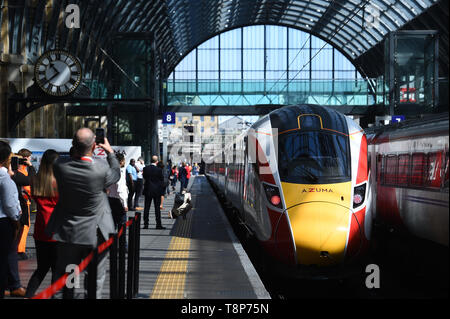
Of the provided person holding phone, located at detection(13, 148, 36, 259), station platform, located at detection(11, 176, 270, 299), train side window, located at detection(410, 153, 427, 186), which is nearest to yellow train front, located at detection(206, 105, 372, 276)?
station platform, located at detection(11, 176, 270, 299)

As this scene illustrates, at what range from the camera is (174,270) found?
31.8 ft

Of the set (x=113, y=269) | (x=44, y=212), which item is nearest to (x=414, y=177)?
(x=44, y=212)

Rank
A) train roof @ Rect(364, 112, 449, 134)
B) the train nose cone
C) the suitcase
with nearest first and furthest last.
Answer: the train nose cone → train roof @ Rect(364, 112, 449, 134) → the suitcase

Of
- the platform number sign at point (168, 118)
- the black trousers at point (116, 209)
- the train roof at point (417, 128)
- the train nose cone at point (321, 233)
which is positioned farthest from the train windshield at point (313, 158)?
the platform number sign at point (168, 118)

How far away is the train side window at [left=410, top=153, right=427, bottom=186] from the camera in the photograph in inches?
456

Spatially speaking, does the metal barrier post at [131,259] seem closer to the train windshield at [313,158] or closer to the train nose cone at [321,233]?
the train nose cone at [321,233]

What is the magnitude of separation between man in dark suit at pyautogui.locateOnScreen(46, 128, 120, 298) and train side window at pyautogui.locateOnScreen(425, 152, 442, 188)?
6661 millimetres

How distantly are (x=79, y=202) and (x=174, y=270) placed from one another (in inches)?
169

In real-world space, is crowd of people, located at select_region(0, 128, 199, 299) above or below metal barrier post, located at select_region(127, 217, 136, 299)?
above

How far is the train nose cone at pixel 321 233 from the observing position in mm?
9398

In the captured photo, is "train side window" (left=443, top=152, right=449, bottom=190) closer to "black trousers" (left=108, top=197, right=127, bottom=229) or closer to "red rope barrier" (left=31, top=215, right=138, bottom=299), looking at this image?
"black trousers" (left=108, top=197, right=127, bottom=229)

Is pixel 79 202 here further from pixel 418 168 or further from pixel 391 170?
pixel 391 170

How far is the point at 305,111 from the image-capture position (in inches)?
432
